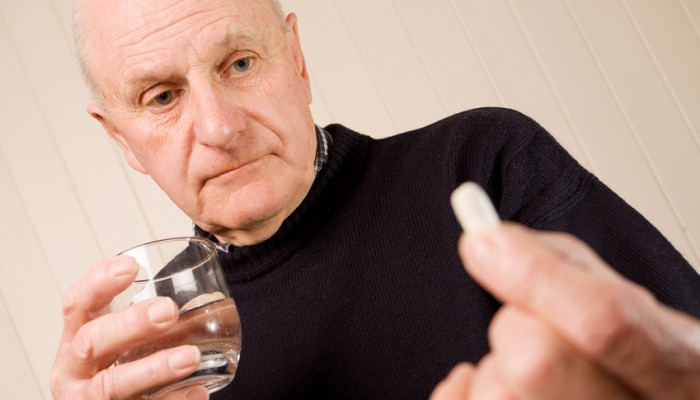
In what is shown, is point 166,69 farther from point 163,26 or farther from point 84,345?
point 84,345

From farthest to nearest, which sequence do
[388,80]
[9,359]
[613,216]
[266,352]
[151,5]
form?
[388,80] → [9,359] → [266,352] → [151,5] → [613,216]

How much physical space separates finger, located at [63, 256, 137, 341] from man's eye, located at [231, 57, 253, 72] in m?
0.43

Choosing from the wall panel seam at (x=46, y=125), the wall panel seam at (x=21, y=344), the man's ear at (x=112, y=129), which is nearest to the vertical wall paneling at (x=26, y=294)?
the wall panel seam at (x=21, y=344)

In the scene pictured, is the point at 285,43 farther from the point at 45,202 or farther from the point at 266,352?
the point at 45,202

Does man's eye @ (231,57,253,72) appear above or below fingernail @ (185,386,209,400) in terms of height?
above

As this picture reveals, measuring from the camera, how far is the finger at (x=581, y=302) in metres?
0.35

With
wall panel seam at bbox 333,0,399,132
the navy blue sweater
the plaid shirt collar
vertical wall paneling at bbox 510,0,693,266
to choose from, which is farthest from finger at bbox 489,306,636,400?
vertical wall paneling at bbox 510,0,693,266

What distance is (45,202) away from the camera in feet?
6.51

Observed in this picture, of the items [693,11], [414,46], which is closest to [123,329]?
[414,46]

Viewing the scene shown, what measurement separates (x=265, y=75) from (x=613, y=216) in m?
0.54

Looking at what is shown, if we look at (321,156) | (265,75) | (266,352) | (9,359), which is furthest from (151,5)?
(9,359)

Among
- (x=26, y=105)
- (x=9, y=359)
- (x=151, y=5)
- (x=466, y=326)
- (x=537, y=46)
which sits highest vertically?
(x=26, y=105)

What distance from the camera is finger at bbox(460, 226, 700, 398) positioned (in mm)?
347

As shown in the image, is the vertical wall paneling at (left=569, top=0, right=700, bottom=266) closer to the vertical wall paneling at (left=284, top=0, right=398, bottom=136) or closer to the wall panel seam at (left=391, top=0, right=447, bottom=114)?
the wall panel seam at (left=391, top=0, right=447, bottom=114)
